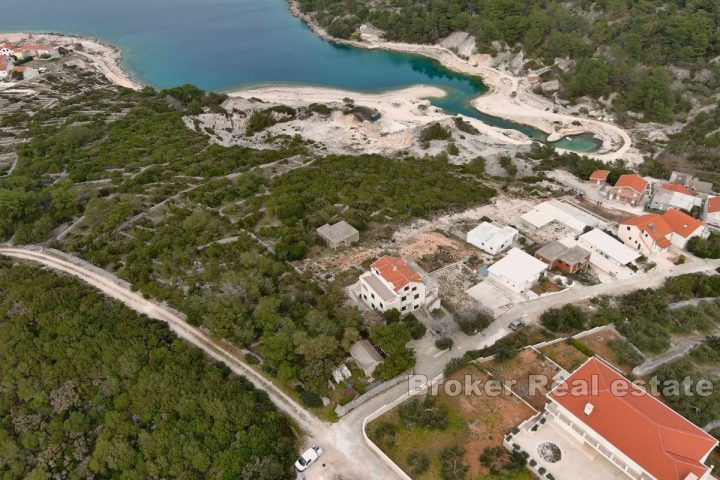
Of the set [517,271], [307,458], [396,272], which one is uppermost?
[396,272]

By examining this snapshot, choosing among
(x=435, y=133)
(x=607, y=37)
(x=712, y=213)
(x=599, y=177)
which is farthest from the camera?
(x=607, y=37)

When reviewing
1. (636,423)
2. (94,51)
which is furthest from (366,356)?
(94,51)

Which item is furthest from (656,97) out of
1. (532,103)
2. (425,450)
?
(425,450)

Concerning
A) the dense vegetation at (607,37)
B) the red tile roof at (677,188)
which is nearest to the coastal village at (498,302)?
the red tile roof at (677,188)

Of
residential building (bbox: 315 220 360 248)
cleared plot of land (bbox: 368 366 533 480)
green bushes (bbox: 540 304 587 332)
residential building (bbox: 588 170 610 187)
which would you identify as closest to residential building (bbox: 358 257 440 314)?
residential building (bbox: 315 220 360 248)

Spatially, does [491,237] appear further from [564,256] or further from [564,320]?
[564,320]

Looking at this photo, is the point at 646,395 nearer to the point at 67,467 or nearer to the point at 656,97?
the point at 67,467
